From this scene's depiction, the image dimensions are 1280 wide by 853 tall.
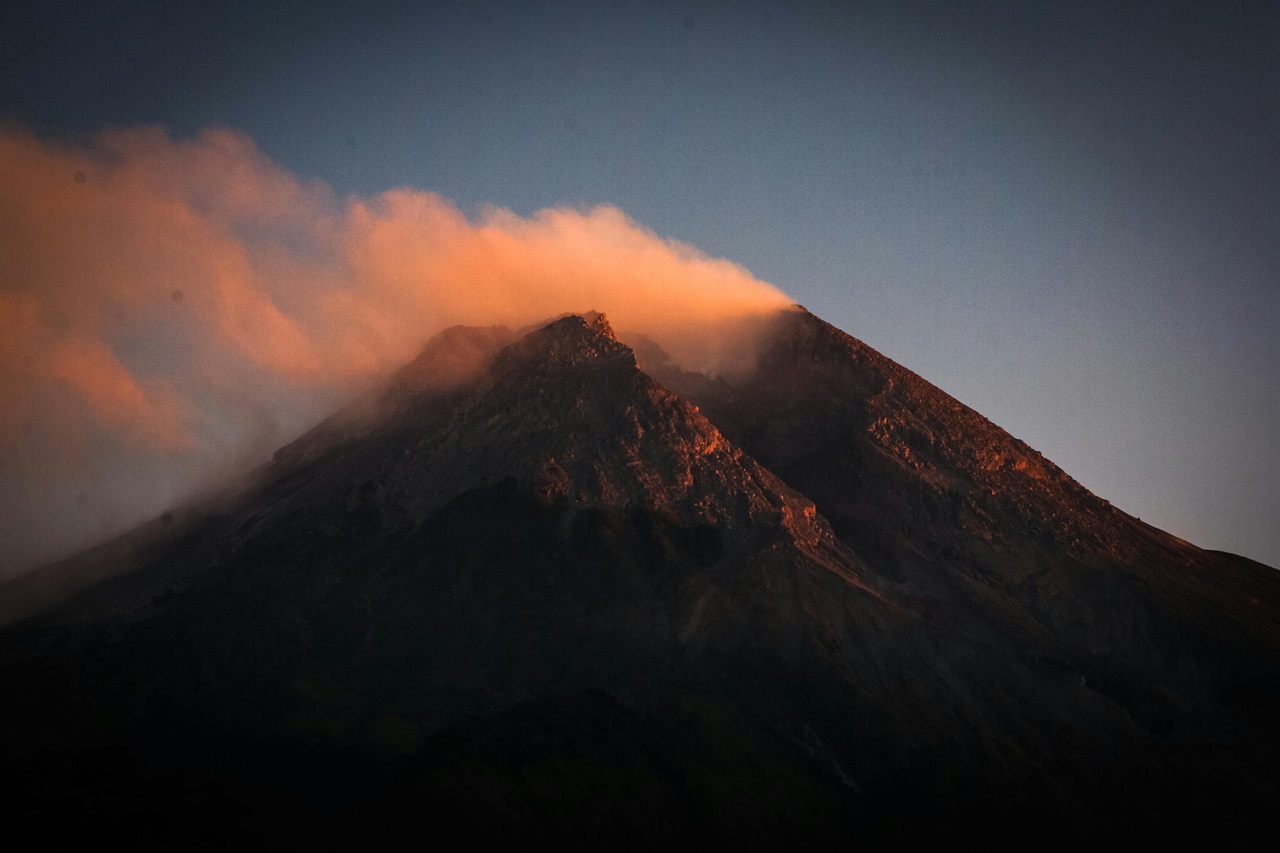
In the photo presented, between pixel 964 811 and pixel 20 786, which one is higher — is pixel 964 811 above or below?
above

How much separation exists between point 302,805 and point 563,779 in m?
42.9

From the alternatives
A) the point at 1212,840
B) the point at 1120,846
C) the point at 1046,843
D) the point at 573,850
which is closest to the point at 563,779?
the point at 573,850

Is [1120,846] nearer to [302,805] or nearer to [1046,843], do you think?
[1046,843]

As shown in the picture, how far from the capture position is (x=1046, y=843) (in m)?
194

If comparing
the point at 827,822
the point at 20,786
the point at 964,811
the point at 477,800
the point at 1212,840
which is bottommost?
the point at 20,786

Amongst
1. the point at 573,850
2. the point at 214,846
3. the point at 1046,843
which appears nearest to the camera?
the point at 214,846

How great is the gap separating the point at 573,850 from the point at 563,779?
17.4m

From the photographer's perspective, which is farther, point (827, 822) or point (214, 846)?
point (827, 822)

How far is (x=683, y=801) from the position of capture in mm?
198875

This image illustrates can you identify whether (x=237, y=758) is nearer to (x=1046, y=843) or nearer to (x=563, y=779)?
(x=563, y=779)

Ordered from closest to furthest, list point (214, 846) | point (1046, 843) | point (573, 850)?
point (214, 846) → point (573, 850) → point (1046, 843)

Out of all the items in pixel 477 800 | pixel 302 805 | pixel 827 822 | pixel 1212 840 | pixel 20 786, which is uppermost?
pixel 1212 840

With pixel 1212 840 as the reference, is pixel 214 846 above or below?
below

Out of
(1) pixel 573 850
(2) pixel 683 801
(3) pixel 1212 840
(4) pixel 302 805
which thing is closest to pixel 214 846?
(4) pixel 302 805
